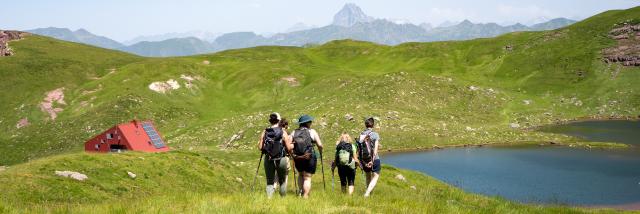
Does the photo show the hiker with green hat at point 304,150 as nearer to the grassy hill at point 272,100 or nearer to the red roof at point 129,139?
the grassy hill at point 272,100

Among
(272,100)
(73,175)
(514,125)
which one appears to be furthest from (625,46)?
(73,175)

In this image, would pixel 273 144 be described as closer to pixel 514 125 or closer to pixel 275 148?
pixel 275 148

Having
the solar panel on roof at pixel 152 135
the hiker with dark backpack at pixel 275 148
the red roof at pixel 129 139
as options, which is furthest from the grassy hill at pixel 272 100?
the hiker with dark backpack at pixel 275 148

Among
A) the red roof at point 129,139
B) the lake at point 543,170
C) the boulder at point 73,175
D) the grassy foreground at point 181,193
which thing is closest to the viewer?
the grassy foreground at point 181,193

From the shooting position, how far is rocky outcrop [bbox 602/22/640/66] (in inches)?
4210

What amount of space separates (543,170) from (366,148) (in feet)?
137

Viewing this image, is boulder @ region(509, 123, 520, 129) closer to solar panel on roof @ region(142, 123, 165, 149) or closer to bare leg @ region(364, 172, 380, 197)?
solar panel on roof @ region(142, 123, 165, 149)

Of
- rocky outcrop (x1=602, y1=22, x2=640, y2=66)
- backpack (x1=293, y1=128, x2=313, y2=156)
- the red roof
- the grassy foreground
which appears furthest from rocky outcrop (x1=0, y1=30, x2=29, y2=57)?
rocky outcrop (x1=602, y1=22, x2=640, y2=66)

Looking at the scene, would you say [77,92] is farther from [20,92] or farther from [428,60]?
[428,60]

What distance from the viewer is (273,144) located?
17109 millimetres

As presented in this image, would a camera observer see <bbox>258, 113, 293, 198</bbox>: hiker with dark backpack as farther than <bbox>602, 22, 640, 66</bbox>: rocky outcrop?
No

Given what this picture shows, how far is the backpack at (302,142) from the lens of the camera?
56.5 ft

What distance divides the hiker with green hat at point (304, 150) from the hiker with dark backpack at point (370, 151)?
8.19 feet

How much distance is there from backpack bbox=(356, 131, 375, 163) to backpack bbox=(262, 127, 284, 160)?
3649mm
